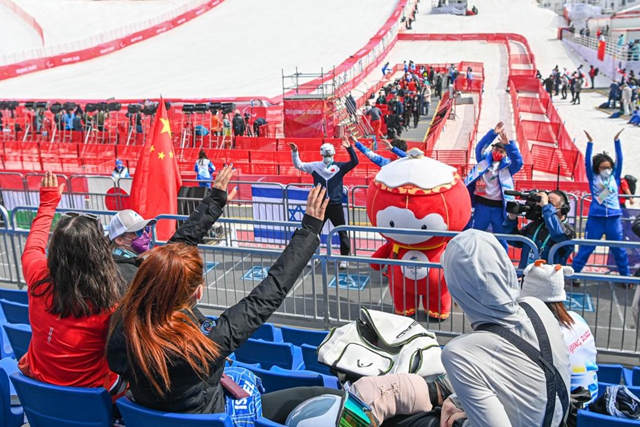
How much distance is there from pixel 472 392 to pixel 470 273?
46 cm

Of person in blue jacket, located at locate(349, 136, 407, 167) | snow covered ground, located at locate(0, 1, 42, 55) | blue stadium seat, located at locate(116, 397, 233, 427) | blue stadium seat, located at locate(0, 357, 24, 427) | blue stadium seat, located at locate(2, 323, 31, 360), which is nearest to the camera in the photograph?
blue stadium seat, located at locate(116, 397, 233, 427)

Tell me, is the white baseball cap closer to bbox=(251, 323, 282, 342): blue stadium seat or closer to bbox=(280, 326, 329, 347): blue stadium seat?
bbox=(251, 323, 282, 342): blue stadium seat

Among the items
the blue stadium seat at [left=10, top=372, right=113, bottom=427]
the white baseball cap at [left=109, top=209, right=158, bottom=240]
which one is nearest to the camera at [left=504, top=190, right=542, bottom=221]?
the white baseball cap at [left=109, top=209, right=158, bottom=240]

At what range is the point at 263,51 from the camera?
50500 mm

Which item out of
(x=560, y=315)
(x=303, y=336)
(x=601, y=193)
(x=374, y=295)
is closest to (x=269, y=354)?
(x=303, y=336)

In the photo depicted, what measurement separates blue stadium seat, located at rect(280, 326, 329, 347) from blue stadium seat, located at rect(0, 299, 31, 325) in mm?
2273

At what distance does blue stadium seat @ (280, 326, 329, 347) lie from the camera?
510 cm

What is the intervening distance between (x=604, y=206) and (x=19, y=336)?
22.6 feet

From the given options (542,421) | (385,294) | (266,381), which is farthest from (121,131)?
(542,421)

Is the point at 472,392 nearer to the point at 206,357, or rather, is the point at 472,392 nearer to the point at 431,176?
the point at 206,357

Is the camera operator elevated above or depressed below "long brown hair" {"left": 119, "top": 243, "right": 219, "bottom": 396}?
below

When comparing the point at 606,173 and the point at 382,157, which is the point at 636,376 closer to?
the point at 606,173

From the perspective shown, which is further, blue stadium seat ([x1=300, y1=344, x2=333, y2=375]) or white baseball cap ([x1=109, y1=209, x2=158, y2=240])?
white baseball cap ([x1=109, y1=209, x2=158, y2=240])

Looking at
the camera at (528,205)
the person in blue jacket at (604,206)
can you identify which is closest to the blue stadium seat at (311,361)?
the camera at (528,205)
